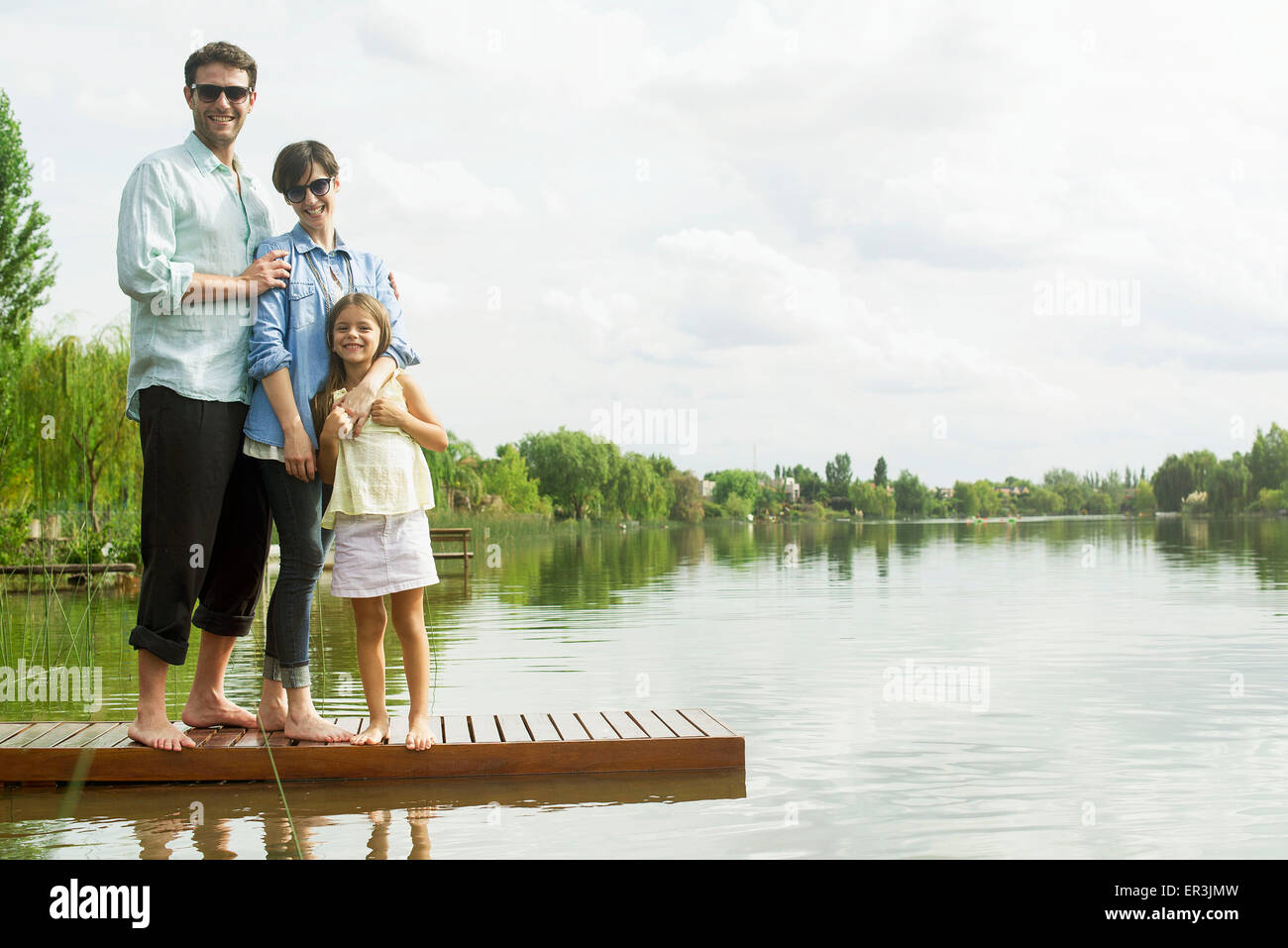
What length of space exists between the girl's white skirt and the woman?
12cm

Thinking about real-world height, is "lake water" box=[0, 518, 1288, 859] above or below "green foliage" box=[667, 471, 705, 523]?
below

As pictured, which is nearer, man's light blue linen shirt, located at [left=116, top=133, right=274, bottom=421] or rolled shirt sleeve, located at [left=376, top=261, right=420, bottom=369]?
man's light blue linen shirt, located at [left=116, top=133, right=274, bottom=421]

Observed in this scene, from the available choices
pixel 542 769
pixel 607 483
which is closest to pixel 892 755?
pixel 542 769

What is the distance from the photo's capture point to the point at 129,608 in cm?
1294

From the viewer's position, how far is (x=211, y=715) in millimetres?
4355

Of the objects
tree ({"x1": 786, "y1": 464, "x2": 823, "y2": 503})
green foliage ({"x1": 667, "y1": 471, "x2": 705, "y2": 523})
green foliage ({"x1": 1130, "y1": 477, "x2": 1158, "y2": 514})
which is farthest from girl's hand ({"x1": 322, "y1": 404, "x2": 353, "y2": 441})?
tree ({"x1": 786, "y1": 464, "x2": 823, "y2": 503})

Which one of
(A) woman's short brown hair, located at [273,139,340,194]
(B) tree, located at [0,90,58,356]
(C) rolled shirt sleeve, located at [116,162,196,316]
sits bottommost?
(C) rolled shirt sleeve, located at [116,162,196,316]

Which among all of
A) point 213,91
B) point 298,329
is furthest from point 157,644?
point 213,91

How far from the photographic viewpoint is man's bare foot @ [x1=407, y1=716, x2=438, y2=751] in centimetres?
411

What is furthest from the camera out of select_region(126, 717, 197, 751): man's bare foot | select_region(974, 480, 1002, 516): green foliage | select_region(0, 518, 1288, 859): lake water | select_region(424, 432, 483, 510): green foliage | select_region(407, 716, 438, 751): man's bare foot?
select_region(974, 480, 1002, 516): green foliage

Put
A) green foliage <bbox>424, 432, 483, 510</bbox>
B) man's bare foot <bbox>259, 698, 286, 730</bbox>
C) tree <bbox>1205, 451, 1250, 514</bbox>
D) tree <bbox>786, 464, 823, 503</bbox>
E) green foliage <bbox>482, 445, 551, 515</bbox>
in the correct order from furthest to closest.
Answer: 1. tree <bbox>786, 464, 823, 503</bbox>
2. tree <bbox>1205, 451, 1250, 514</bbox>
3. green foliage <bbox>482, 445, 551, 515</bbox>
4. green foliage <bbox>424, 432, 483, 510</bbox>
5. man's bare foot <bbox>259, 698, 286, 730</bbox>

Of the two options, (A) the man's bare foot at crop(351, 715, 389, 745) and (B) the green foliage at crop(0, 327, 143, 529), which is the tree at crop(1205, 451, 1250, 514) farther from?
(A) the man's bare foot at crop(351, 715, 389, 745)

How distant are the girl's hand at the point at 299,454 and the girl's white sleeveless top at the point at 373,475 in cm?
11

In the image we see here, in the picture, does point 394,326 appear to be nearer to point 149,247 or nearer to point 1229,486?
point 149,247
